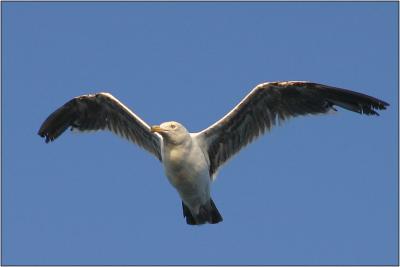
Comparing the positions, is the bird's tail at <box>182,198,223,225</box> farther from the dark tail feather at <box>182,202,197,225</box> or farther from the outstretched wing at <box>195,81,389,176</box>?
the outstretched wing at <box>195,81,389,176</box>

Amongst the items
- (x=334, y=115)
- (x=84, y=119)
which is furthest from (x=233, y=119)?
A: (x=84, y=119)

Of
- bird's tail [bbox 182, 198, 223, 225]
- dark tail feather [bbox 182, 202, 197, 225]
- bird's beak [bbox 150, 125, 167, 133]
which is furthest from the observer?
dark tail feather [bbox 182, 202, 197, 225]

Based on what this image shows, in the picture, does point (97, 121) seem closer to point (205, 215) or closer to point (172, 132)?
point (172, 132)

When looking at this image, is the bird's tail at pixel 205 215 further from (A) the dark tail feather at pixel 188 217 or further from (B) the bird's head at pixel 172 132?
(B) the bird's head at pixel 172 132

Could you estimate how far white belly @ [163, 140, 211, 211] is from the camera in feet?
58.8

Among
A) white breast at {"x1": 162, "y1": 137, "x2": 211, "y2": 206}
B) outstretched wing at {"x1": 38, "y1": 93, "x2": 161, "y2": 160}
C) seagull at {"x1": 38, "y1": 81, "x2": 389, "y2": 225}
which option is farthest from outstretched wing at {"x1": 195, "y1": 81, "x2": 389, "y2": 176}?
outstretched wing at {"x1": 38, "y1": 93, "x2": 161, "y2": 160}

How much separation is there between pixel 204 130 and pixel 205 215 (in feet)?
5.49

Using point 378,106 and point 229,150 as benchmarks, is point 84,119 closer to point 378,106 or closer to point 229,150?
point 229,150

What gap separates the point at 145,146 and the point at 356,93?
4506mm

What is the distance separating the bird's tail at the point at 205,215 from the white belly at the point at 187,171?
514 millimetres

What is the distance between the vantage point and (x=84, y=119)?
20.0m

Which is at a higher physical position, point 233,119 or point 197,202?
point 233,119

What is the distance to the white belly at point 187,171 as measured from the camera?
17.9 m

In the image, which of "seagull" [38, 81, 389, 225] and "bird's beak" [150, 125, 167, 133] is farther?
"seagull" [38, 81, 389, 225]
